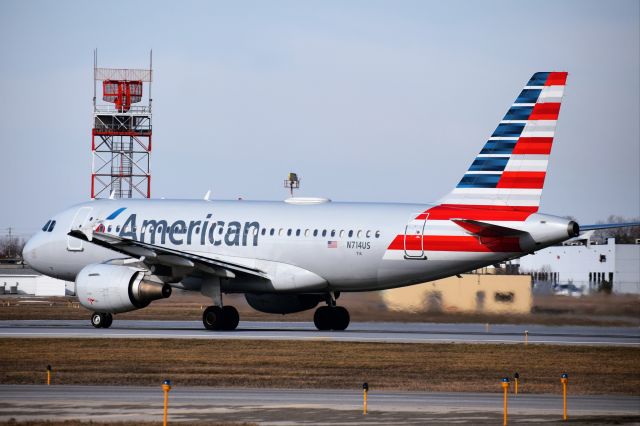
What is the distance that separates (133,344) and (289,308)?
35.6 ft

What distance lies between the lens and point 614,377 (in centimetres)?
3244

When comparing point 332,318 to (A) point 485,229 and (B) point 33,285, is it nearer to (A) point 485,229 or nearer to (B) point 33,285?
(A) point 485,229

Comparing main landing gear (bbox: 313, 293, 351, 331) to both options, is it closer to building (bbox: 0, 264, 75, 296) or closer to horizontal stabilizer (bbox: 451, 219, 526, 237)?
horizontal stabilizer (bbox: 451, 219, 526, 237)

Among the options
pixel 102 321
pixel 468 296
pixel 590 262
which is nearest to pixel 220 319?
pixel 102 321

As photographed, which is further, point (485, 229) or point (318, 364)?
point (485, 229)

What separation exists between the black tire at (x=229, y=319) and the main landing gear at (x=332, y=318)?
3278 mm

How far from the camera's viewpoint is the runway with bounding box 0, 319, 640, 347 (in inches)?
1719

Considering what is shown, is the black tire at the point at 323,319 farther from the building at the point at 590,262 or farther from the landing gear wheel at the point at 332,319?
the building at the point at 590,262

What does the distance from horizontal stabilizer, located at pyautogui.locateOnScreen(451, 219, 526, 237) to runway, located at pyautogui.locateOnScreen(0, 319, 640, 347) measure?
3.67 meters

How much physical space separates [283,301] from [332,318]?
2.39 metres

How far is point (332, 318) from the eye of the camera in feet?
160

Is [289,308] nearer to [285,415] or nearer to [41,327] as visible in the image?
[41,327]

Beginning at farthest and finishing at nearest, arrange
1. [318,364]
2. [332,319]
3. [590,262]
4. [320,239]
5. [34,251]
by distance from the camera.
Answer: [590,262]
[34,251]
[332,319]
[320,239]
[318,364]

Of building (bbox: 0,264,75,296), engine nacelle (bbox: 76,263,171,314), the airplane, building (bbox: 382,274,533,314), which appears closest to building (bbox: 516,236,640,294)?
building (bbox: 382,274,533,314)
